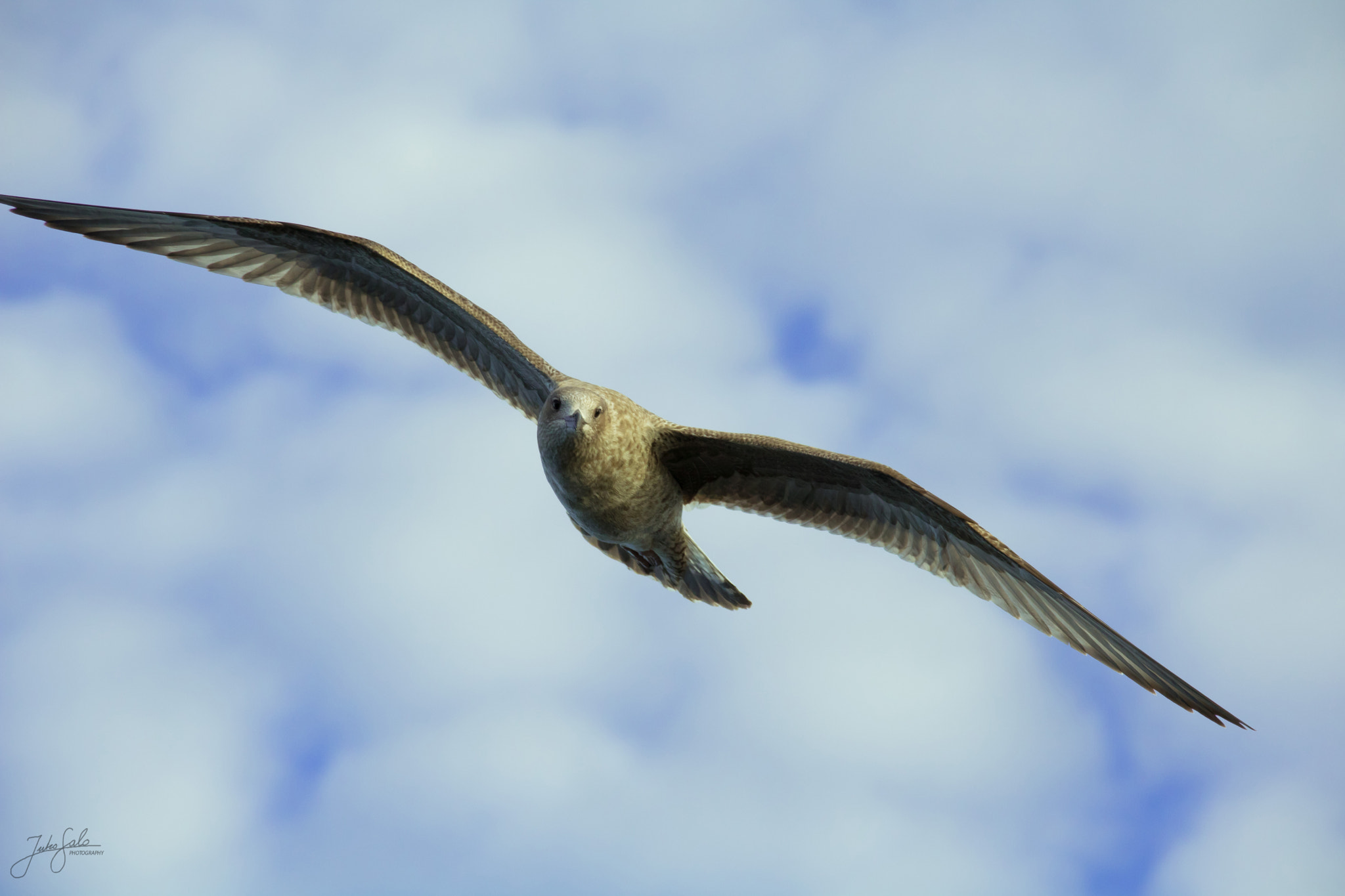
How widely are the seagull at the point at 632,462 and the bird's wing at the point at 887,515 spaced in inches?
0.5

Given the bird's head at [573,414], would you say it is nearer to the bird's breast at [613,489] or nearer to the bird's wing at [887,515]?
the bird's breast at [613,489]

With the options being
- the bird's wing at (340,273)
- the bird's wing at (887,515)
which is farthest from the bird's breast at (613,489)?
the bird's wing at (340,273)

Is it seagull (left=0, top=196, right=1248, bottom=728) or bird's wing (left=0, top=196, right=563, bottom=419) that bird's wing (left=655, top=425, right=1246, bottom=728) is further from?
bird's wing (left=0, top=196, right=563, bottom=419)

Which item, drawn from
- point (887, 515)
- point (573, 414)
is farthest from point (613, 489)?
point (887, 515)

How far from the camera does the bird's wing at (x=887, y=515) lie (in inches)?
320

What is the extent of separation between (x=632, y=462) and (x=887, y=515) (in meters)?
2.47

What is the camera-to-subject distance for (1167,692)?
25.9 feet

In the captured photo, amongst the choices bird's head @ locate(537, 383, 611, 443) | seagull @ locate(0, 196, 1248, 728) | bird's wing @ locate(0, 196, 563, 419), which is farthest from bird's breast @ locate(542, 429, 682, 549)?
bird's wing @ locate(0, 196, 563, 419)

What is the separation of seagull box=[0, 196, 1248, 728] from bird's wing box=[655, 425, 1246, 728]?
0.04ft

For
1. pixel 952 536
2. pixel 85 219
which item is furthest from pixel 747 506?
pixel 85 219

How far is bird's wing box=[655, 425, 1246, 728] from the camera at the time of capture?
8141 mm

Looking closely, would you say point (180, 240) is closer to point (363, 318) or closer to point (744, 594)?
point (363, 318)

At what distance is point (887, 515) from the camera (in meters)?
8.88

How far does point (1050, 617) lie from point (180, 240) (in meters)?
8.64
